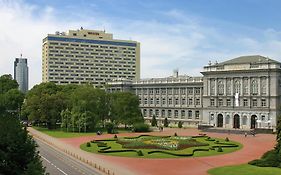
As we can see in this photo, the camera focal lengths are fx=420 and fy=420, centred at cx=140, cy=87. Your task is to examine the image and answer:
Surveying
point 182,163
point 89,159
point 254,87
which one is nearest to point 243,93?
point 254,87

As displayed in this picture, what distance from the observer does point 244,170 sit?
181ft

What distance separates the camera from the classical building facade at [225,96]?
121 metres

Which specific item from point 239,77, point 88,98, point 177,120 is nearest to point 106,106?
point 88,98

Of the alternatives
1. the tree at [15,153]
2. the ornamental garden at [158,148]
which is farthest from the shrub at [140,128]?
the tree at [15,153]

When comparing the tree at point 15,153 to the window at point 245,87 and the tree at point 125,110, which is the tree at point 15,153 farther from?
the window at point 245,87

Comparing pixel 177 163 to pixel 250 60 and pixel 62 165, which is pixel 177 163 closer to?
pixel 62 165

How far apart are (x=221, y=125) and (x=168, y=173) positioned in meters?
79.8

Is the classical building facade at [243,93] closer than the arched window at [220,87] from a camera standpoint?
Yes

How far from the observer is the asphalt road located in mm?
55375

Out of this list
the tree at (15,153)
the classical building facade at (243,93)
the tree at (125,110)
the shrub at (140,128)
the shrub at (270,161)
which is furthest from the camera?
the tree at (125,110)

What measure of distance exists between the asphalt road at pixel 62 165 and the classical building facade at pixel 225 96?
6711 centimetres

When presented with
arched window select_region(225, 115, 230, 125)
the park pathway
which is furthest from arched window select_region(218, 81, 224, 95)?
the park pathway

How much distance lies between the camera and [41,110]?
12062 cm

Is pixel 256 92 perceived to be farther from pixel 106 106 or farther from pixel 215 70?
pixel 106 106
